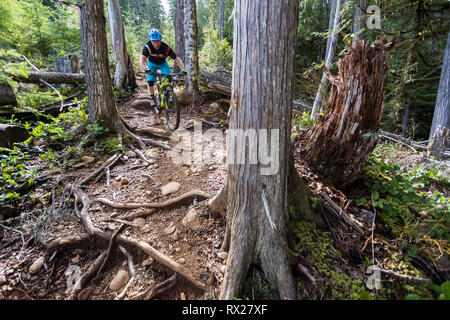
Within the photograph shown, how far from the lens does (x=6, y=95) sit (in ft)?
18.4

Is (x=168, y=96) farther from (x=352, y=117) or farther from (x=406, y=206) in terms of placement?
(x=406, y=206)

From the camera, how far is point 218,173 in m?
3.74

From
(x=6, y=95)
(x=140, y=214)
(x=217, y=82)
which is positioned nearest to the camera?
(x=140, y=214)

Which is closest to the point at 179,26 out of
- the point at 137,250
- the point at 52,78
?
the point at 52,78

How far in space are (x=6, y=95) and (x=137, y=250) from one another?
6.16m

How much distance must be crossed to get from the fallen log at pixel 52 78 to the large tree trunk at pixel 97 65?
4078 millimetres

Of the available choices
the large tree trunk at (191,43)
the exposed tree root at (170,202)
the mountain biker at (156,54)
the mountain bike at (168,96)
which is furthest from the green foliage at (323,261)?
the large tree trunk at (191,43)

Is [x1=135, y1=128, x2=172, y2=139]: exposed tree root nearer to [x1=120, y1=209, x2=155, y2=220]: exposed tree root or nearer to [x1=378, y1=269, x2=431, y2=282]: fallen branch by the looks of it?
[x1=120, y1=209, x2=155, y2=220]: exposed tree root

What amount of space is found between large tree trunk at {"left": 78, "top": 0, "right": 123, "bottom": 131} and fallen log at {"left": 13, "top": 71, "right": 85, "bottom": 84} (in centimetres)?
408

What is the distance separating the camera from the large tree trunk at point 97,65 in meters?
4.72

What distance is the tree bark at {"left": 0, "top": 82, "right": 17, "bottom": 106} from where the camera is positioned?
5.46 m

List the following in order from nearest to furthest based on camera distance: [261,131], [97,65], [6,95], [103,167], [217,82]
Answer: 1. [261,131]
2. [103,167]
3. [97,65]
4. [6,95]
5. [217,82]
